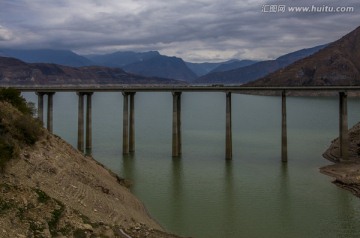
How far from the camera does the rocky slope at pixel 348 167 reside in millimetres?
33281

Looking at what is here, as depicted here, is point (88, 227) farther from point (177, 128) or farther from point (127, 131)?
point (127, 131)

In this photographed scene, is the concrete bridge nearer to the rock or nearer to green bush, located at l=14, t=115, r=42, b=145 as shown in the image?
green bush, located at l=14, t=115, r=42, b=145

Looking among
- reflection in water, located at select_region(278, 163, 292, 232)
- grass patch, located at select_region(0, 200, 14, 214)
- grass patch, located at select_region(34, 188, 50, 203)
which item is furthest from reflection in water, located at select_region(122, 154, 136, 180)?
grass patch, located at select_region(0, 200, 14, 214)

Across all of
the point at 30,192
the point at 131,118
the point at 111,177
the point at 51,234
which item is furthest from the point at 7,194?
the point at 131,118

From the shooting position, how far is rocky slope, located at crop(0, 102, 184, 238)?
1759 centimetres

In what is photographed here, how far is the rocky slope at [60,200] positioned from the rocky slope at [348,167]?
15058mm

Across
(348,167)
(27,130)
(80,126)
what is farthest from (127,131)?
(27,130)

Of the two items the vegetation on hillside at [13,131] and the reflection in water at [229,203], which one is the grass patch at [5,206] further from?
the reflection in water at [229,203]

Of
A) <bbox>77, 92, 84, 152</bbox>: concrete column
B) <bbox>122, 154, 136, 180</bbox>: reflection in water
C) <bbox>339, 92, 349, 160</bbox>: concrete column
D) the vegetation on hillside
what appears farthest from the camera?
<bbox>77, 92, 84, 152</bbox>: concrete column

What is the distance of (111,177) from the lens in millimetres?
30641

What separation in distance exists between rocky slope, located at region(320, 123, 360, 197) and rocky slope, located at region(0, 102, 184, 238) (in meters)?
15.1

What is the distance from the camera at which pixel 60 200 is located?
20266 mm

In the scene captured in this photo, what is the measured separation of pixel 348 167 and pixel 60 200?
89.0 ft

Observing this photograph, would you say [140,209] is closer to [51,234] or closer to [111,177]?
[111,177]
